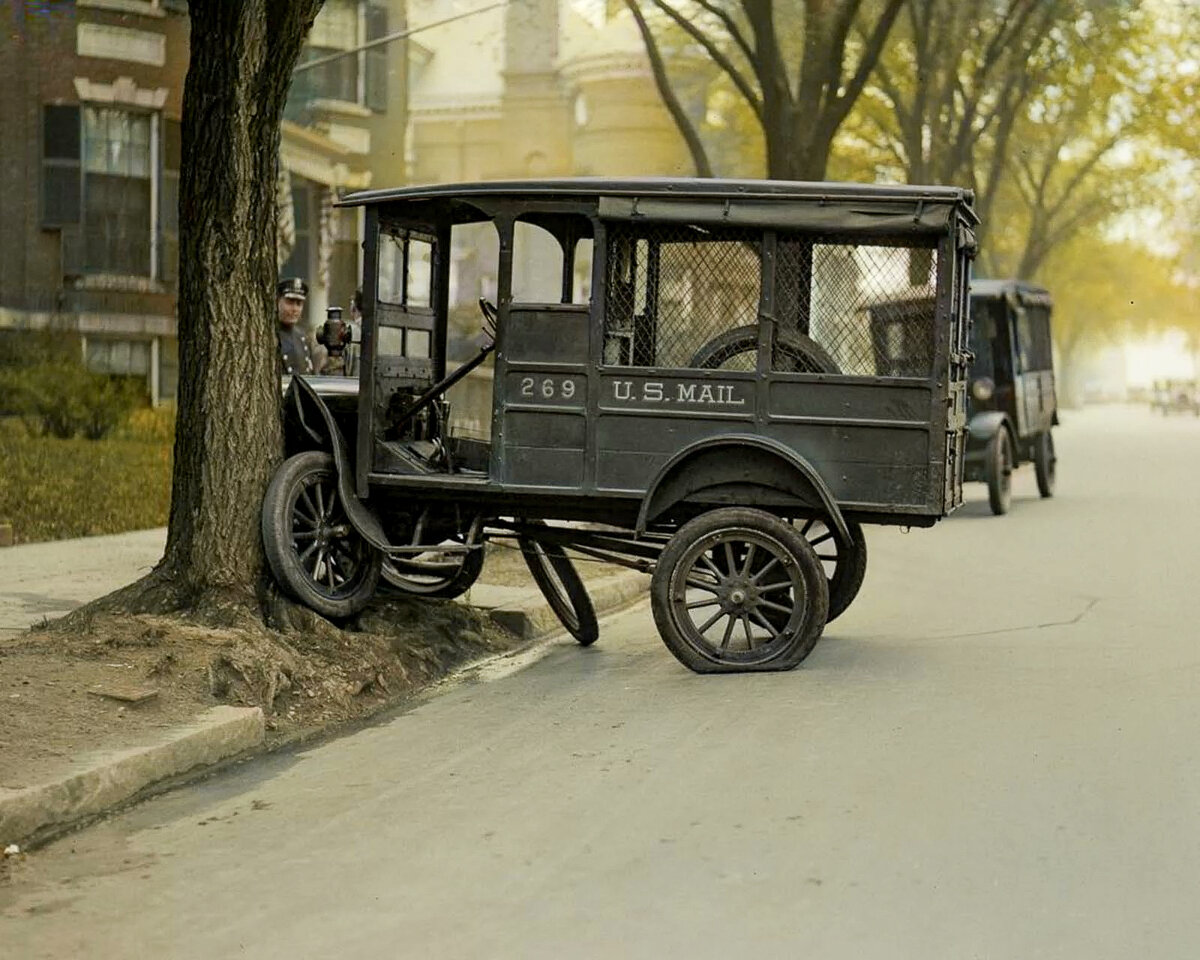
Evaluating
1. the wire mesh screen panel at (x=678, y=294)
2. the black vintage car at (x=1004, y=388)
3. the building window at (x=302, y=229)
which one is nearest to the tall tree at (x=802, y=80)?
the black vintage car at (x=1004, y=388)

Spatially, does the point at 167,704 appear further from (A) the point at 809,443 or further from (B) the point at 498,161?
(B) the point at 498,161

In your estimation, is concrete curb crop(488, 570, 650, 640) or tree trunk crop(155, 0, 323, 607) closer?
tree trunk crop(155, 0, 323, 607)

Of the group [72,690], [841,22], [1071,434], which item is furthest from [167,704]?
[1071,434]

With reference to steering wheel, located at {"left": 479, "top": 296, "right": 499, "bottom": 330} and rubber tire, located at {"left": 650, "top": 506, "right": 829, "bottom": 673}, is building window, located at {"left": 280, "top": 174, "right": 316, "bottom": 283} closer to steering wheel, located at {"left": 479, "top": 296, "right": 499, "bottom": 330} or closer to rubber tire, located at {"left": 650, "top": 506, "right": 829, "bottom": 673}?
steering wheel, located at {"left": 479, "top": 296, "right": 499, "bottom": 330}

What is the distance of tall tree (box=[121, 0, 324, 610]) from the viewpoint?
9641mm

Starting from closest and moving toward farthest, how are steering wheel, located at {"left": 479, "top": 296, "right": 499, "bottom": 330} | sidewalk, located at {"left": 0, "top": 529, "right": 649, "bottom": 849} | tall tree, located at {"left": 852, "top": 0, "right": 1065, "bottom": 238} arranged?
sidewalk, located at {"left": 0, "top": 529, "right": 649, "bottom": 849}
steering wheel, located at {"left": 479, "top": 296, "right": 499, "bottom": 330}
tall tree, located at {"left": 852, "top": 0, "right": 1065, "bottom": 238}

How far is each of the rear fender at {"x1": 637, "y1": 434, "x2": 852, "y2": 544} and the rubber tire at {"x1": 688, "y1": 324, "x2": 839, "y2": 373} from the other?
0.39 metres

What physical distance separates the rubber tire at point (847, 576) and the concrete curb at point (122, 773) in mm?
3816

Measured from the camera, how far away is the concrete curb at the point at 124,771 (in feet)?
20.4

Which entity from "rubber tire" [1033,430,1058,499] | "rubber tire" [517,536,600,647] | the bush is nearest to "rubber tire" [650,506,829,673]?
"rubber tire" [517,536,600,647]

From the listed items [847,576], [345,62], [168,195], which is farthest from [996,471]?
[345,62]

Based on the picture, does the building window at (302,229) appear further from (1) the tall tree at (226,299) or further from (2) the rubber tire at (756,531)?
(2) the rubber tire at (756,531)

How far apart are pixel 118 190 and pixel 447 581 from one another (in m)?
19.6

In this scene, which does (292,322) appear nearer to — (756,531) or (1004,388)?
(756,531)
